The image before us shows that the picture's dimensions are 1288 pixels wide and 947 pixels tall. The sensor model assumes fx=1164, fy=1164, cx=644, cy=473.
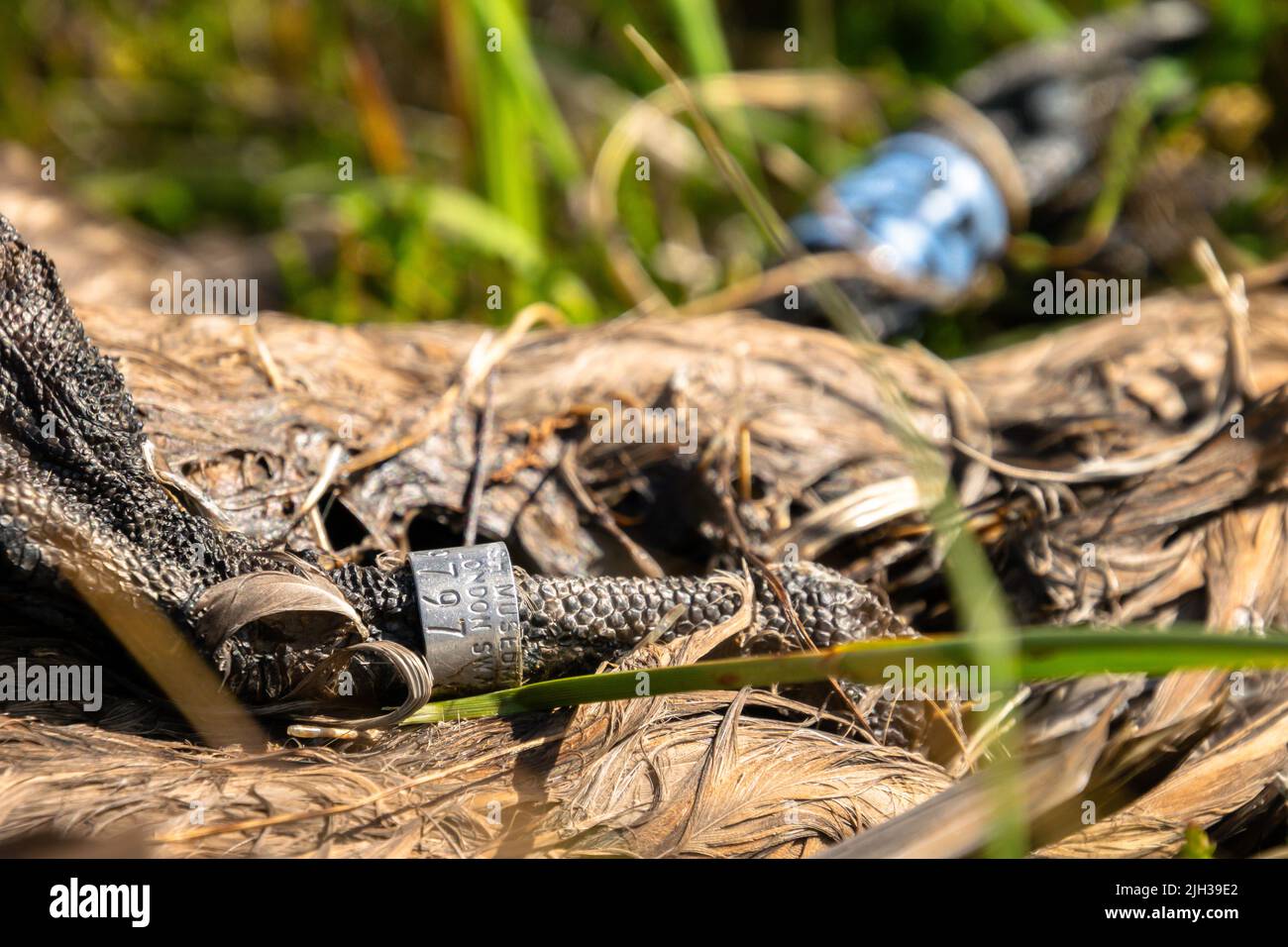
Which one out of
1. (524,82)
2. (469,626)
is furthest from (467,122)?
(469,626)

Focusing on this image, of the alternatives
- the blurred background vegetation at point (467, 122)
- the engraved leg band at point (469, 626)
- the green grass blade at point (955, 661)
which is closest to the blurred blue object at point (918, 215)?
the blurred background vegetation at point (467, 122)

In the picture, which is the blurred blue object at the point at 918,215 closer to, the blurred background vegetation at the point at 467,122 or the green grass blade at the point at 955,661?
→ the blurred background vegetation at the point at 467,122

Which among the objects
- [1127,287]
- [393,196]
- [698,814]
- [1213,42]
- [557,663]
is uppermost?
[1213,42]

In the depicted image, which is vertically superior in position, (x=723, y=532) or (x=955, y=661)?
(x=723, y=532)

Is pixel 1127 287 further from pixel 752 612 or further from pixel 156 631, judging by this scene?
pixel 156 631

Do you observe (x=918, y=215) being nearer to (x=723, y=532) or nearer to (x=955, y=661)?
(x=723, y=532)

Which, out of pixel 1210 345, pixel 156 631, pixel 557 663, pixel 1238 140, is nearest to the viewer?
pixel 156 631

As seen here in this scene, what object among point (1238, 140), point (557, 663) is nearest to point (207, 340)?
point (557, 663)

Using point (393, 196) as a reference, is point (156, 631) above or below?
below
